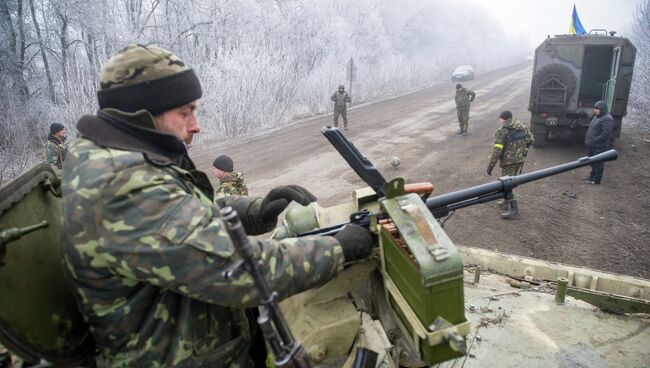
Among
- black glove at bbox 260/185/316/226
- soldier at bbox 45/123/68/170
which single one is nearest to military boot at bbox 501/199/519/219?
black glove at bbox 260/185/316/226

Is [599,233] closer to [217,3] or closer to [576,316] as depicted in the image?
[576,316]

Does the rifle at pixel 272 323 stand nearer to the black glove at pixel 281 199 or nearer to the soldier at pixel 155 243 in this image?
the soldier at pixel 155 243

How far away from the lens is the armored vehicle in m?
1.46

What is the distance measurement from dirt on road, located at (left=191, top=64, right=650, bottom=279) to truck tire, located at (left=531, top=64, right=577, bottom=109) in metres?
1.36

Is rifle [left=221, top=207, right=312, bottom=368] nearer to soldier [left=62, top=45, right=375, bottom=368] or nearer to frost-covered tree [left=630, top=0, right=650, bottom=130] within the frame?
soldier [left=62, top=45, right=375, bottom=368]

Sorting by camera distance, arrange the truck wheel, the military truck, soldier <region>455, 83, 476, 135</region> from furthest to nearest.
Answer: soldier <region>455, 83, 476, 135</region> → the truck wheel → the military truck

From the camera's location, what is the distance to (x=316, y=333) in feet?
6.89

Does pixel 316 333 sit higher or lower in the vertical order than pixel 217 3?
lower

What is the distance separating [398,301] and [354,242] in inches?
12.7

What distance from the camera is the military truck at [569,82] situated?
10.2 m

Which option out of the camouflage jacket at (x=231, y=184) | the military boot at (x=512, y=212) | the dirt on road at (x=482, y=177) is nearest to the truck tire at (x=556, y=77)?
the dirt on road at (x=482, y=177)

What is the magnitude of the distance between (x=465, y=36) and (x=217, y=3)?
1506 inches

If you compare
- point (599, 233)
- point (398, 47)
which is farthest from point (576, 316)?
point (398, 47)

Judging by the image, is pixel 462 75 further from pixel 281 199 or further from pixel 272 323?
pixel 272 323
